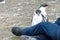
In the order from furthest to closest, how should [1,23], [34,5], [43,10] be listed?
[34,5] < [1,23] < [43,10]

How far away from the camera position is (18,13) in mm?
5684

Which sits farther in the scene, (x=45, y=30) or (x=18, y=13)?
(x=18, y=13)

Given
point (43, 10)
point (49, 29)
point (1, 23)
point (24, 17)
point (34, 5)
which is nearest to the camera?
point (49, 29)

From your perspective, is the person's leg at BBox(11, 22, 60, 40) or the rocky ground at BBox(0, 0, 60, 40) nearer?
the person's leg at BBox(11, 22, 60, 40)

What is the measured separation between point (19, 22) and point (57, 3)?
163cm

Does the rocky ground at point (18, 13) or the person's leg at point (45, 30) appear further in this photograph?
the rocky ground at point (18, 13)

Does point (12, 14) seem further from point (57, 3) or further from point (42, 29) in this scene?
point (42, 29)

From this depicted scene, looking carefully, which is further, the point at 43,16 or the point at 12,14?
the point at 12,14

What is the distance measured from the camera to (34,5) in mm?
6230

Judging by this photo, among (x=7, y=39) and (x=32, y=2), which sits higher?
(x=32, y=2)

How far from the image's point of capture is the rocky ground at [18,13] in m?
4.73

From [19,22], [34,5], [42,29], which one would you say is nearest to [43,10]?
[19,22]

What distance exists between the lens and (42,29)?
3.56 m

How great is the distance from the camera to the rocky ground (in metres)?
4.73
